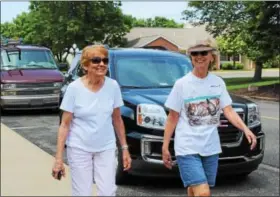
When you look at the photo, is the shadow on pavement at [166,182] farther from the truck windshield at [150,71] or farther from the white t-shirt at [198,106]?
the white t-shirt at [198,106]

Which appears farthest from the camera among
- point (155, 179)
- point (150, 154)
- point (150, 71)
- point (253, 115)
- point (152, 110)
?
point (155, 179)

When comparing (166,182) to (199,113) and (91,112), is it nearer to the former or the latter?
(199,113)

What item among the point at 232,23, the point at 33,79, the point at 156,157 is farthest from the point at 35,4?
the point at 232,23

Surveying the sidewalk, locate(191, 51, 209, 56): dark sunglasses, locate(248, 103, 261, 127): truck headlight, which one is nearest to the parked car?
the sidewalk

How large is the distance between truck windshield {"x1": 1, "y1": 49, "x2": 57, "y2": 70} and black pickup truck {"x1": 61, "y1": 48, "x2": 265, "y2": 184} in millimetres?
652

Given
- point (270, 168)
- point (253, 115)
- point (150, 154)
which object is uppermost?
point (253, 115)

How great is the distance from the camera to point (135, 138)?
4215 mm

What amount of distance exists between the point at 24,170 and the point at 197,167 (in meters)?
0.89

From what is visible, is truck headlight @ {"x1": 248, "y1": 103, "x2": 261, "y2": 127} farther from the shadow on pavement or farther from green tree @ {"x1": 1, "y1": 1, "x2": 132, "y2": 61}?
green tree @ {"x1": 1, "y1": 1, "x2": 132, "y2": 61}

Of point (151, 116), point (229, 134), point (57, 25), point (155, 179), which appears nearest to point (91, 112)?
point (57, 25)

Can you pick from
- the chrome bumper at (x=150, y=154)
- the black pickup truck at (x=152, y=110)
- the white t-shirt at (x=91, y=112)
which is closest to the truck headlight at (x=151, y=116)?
the black pickup truck at (x=152, y=110)

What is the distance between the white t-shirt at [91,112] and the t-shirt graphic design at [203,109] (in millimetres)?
425

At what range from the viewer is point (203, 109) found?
7.93 ft

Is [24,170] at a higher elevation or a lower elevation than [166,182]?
higher
